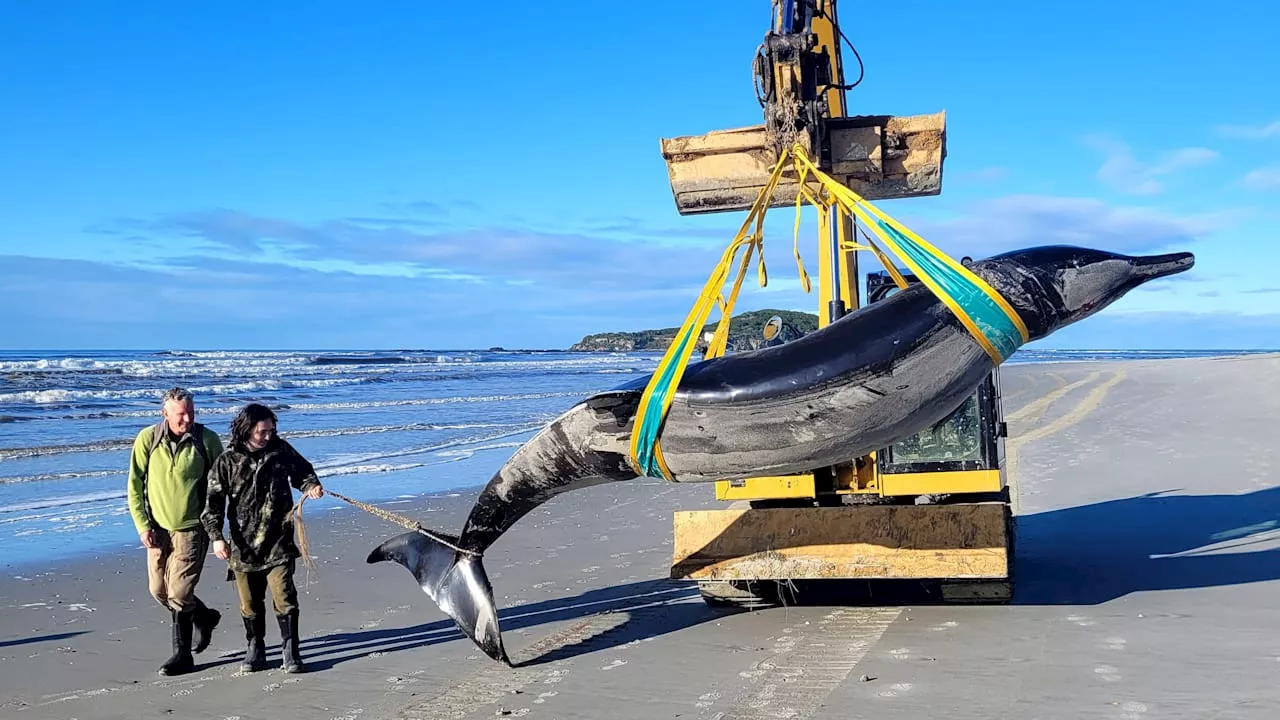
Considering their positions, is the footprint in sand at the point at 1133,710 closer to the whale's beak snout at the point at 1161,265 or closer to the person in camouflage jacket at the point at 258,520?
the whale's beak snout at the point at 1161,265

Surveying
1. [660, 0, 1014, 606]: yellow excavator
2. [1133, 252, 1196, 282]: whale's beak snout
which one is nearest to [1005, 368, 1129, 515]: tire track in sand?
[660, 0, 1014, 606]: yellow excavator

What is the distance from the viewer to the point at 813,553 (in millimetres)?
7188

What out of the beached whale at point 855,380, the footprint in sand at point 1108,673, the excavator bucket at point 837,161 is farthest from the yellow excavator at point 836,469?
the beached whale at point 855,380

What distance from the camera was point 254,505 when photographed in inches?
258

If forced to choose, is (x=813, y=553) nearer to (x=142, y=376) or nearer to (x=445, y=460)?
(x=445, y=460)

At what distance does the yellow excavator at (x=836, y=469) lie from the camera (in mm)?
6844

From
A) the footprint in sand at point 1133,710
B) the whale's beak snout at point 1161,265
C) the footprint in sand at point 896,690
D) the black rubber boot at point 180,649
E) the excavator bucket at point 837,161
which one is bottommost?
the footprint in sand at point 1133,710

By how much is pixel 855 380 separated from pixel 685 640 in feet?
8.54

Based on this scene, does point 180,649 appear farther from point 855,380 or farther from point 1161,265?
point 1161,265

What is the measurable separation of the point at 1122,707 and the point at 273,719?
Answer: 161 inches

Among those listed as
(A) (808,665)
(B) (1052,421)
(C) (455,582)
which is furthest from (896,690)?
(B) (1052,421)

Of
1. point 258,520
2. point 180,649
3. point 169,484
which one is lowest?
point 180,649

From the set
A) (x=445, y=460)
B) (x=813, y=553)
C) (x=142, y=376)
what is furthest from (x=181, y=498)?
(x=142, y=376)

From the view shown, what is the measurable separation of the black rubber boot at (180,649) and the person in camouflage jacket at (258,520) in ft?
1.11
